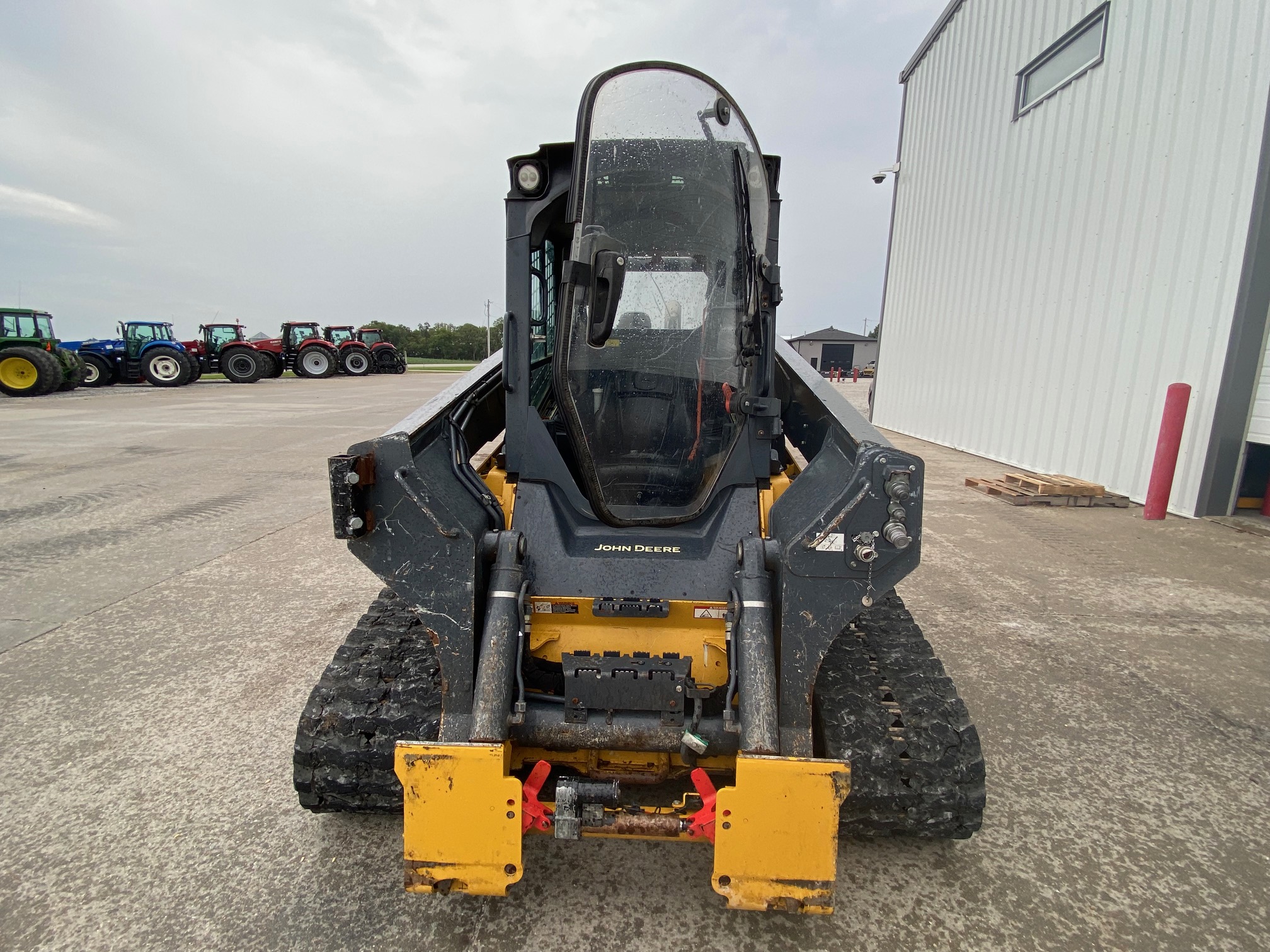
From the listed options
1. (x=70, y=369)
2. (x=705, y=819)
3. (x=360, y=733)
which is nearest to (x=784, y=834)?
(x=705, y=819)

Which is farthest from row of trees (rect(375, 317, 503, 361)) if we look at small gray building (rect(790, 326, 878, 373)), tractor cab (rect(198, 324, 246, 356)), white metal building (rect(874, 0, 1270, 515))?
white metal building (rect(874, 0, 1270, 515))

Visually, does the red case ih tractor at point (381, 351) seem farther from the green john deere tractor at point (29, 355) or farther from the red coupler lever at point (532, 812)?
the red coupler lever at point (532, 812)

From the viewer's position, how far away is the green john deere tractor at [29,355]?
55.2ft

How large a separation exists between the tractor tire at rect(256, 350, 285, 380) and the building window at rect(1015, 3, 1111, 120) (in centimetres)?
2466

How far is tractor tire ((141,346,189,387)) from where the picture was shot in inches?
830

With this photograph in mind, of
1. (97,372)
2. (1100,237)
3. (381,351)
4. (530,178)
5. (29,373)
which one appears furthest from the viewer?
(381,351)

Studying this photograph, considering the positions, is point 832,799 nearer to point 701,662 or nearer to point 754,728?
point 754,728

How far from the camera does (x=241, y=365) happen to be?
24.5 meters

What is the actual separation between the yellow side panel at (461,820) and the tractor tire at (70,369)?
21549 mm

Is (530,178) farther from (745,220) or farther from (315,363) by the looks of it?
(315,363)

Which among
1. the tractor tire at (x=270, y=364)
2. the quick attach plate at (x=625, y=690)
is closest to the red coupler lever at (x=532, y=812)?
the quick attach plate at (x=625, y=690)

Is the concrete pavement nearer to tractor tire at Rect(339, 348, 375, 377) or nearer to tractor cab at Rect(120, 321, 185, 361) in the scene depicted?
tractor cab at Rect(120, 321, 185, 361)

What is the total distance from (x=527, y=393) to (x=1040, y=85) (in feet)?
32.1

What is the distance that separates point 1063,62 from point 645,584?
9.78m
